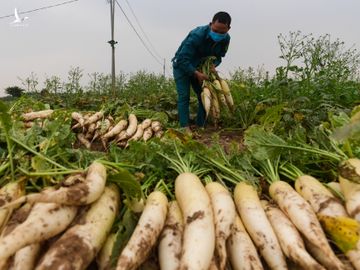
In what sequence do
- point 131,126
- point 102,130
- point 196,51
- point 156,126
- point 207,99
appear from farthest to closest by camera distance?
point 196,51, point 207,99, point 156,126, point 131,126, point 102,130

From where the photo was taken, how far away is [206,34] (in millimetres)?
4902

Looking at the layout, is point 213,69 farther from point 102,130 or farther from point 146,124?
point 102,130

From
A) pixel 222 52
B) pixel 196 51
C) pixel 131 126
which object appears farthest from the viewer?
pixel 222 52

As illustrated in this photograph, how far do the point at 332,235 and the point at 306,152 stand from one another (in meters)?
0.71

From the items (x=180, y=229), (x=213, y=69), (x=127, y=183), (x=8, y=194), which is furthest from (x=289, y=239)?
(x=213, y=69)

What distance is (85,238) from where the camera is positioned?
1.54 m

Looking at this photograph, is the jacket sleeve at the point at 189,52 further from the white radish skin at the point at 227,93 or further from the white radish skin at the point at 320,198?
the white radish skin at the point at 320,198

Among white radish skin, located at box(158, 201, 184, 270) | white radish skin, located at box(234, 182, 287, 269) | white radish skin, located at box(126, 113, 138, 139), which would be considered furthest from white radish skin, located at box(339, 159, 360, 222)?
white radish skin, located at box(126, 113, 138, 139)

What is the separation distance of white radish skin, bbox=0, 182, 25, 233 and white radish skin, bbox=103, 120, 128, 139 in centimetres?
233

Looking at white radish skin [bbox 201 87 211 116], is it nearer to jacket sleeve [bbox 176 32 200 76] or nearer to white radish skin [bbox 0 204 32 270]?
jacket sleeve [bbox 176 32 200 76]

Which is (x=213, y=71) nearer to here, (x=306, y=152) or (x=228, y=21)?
(x=228, y=21)

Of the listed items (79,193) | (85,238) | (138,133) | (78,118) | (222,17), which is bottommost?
(138,133)

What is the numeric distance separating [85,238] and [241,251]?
65 cm

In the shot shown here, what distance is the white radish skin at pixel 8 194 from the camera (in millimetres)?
1670
